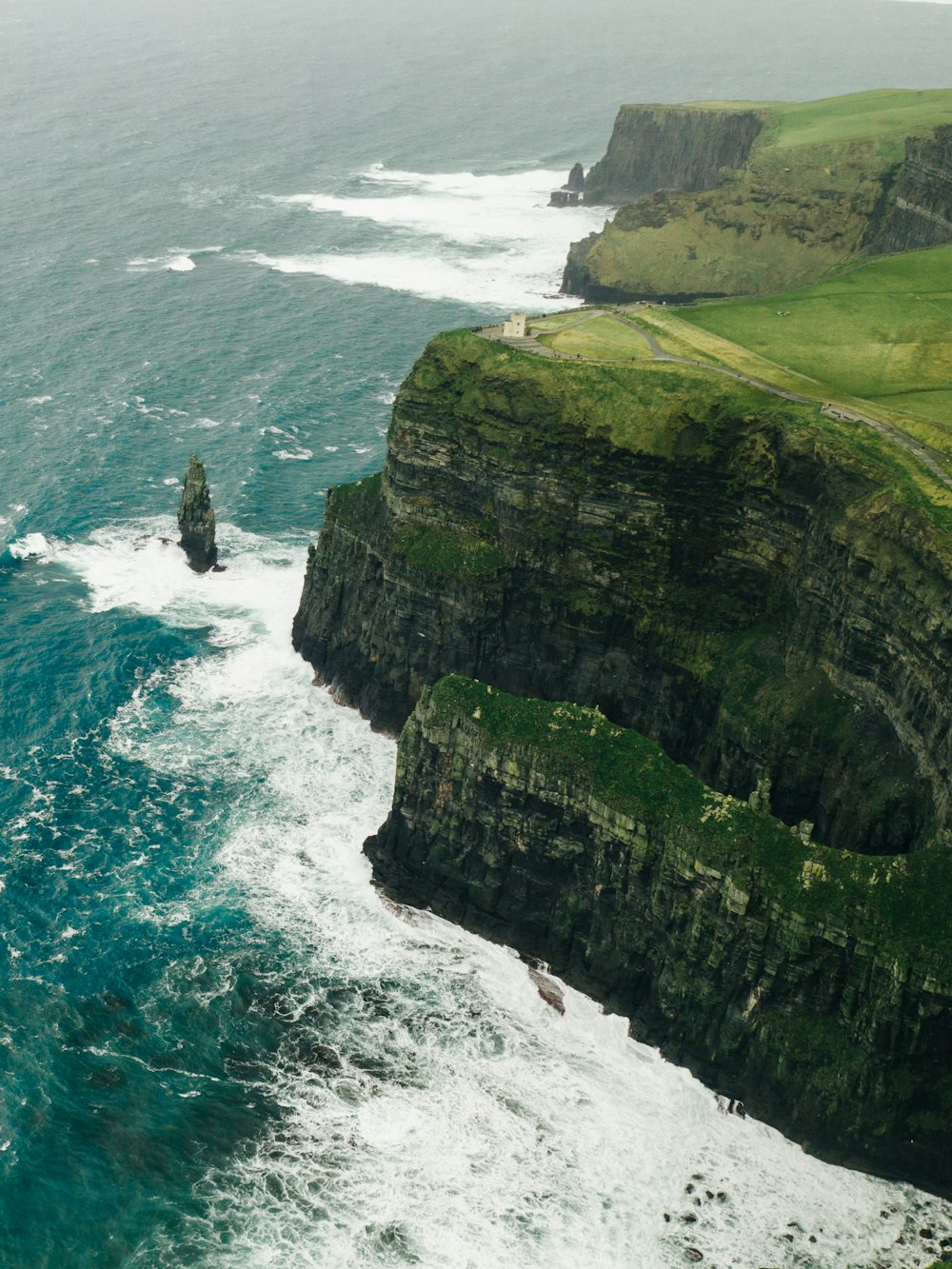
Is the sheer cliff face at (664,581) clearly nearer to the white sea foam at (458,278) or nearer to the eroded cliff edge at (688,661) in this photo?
the eroded cliff edge at (688,661)

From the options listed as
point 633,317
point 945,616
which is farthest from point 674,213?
point 945,616

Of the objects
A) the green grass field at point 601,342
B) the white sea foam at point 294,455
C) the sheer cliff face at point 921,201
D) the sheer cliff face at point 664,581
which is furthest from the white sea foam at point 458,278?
the sheer cliff face at point 664,581

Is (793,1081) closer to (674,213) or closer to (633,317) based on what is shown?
(633,317)

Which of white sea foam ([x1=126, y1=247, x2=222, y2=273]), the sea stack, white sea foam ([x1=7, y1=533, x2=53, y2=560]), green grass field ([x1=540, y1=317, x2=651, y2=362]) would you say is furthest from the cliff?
white sea foam ([x1=126, y1=247, x2=222, y2=273])

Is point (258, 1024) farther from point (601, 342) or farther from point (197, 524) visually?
point (601, 342)

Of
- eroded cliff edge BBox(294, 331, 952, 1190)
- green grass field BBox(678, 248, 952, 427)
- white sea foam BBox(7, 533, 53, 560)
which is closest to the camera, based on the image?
eroded cliff edge BBox(294, 331, 952, 1190)

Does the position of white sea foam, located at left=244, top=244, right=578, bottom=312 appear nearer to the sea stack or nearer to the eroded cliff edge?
the sea stack

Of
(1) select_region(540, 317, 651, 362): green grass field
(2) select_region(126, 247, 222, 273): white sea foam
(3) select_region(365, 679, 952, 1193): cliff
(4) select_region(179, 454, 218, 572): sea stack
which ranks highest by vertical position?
(1) select_region(540, 317, 651, 362): green grass field
